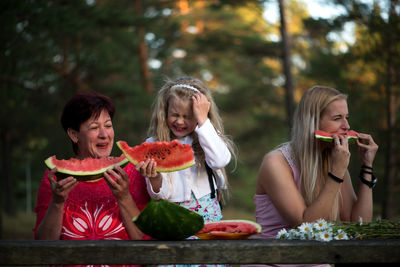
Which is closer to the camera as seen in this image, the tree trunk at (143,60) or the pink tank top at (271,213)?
the pink tank top at (271,213)

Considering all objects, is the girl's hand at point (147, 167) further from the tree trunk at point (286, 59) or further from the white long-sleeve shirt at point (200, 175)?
the tree trunk at point (286, 59)

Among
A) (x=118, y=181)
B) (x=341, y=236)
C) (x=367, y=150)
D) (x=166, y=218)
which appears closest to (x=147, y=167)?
(x=118, y=181)

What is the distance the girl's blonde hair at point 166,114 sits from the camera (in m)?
3.67

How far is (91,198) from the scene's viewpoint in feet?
10.7

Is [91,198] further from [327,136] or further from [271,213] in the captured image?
[327,136]

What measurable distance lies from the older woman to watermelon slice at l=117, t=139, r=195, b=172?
17 cm

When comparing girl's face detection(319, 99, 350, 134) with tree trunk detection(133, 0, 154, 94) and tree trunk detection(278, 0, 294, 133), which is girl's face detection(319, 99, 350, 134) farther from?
tree trunk detection(133, 0, 154, 94)

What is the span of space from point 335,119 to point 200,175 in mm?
1265

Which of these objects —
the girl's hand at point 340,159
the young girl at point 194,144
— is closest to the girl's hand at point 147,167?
the young girl at point 194,144

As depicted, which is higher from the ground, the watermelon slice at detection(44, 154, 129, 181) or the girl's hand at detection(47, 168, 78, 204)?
the watermelon slice at detection(44, 154, 129, 181)

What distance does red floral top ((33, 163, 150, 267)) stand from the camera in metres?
3.14

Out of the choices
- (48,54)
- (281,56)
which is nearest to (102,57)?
(48,54)

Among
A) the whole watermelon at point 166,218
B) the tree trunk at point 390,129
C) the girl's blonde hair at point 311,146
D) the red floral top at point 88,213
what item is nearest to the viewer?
the whole watermelon at point 166,218

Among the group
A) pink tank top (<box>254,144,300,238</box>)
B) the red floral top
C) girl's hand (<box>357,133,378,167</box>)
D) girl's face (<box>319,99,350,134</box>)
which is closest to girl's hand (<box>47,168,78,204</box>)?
the red floral top
